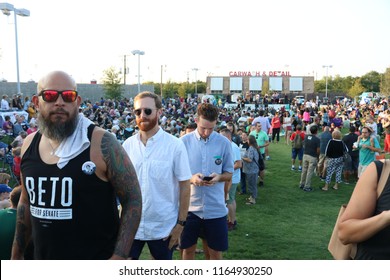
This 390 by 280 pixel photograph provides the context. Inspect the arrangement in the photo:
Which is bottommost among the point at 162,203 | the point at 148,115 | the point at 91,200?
the point at 162,203

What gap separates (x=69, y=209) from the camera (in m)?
2.11

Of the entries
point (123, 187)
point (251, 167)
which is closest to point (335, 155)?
point (251, 167)

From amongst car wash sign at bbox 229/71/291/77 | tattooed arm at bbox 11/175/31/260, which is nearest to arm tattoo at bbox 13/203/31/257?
tattooed arm at bbox 11/175/31/260

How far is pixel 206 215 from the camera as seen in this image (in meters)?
4.07

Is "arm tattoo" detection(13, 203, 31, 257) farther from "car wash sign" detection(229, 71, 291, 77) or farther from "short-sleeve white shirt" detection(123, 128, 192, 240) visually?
"car wash sign" detection(229, 71, 291, 77)

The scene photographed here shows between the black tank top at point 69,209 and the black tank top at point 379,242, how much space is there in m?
1.38

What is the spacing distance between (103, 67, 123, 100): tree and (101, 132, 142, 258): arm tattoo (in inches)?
1710

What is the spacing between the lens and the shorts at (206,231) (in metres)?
4.09

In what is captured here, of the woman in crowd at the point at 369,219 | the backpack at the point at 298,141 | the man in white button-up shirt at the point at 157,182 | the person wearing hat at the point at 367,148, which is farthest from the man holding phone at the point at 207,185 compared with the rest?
the backpack at the point at 298,141

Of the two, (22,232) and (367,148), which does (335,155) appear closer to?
(367,148)

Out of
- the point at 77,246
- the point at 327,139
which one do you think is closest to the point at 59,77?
the point at 77,246

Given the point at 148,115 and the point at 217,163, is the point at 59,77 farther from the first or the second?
the point at 217,163

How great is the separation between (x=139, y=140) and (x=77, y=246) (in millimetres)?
1428

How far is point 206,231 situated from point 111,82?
42.7 meters
